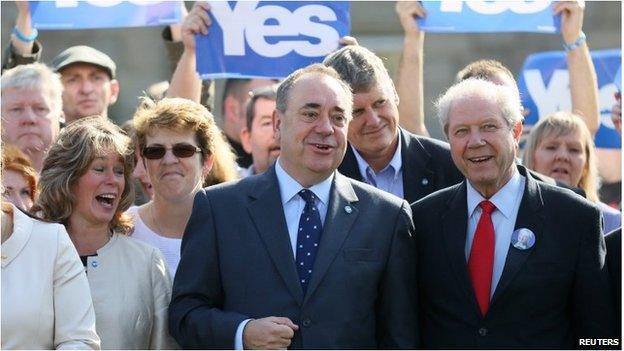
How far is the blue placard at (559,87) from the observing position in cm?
886

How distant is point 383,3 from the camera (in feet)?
57.1

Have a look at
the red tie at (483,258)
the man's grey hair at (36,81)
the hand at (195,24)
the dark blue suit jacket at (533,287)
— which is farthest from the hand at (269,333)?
the hand at (195,24)

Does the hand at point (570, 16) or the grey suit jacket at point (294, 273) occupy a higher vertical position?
the hand at point (570, 16)

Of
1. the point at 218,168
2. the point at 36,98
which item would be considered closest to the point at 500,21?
the point at 218,168

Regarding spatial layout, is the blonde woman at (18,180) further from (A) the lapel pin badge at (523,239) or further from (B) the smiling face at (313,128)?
(A) the lapel pin badge at (523,239)

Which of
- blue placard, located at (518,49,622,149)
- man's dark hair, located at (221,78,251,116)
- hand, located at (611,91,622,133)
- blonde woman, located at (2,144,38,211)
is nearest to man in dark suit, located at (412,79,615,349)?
blonde woman, located at (2,144,38,211)

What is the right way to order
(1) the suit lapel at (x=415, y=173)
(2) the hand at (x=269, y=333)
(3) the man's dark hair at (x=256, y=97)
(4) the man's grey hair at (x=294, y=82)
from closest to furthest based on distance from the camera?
1. (2) the hand at (x=269, y=333)
2. (4) the man's grey hair at (x=294, y=82)
3. (1) the suit lapel at (x=415, y=173)
4. (3) the man's dark hair at (x=256, y=97)

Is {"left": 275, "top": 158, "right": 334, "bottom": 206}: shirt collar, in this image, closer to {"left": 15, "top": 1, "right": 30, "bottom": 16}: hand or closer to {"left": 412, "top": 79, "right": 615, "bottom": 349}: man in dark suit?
{"left": 412, "top": 79, "right": 615, "bottom": 349}: man in dark suit

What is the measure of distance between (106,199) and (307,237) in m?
0.97

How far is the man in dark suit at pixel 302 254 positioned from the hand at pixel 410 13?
226cm

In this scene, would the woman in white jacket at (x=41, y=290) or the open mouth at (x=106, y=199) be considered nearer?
the woman in white jacket at (x=41, y=290)

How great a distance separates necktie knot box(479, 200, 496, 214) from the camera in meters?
5.45

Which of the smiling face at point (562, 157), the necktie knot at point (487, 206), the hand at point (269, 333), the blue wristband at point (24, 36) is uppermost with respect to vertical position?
the blue wristband at point (24, 36)

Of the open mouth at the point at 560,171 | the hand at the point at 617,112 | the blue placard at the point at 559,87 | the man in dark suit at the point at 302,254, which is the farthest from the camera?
the blue placard at the point at 559,87
